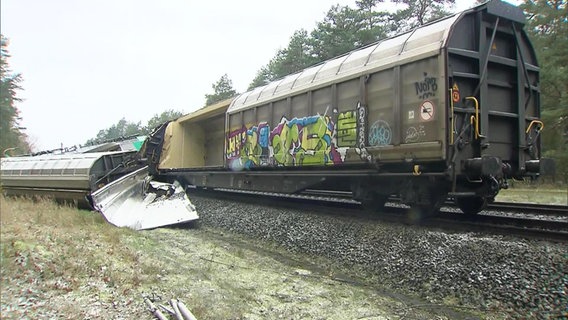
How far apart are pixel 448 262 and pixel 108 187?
874cm

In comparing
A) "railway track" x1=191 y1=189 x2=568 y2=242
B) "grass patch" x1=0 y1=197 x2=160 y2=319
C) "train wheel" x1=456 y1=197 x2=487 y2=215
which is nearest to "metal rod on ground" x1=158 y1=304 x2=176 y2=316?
"grass patch" x1=0 y1=197 x2=160 y2=319

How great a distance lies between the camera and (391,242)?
584cm

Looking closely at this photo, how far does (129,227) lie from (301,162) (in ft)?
13.3

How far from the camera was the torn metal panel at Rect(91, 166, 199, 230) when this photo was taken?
29.5 ft

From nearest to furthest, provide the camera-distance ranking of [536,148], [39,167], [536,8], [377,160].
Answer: [377,160] < [536,148] < [39,167] < [536,8]

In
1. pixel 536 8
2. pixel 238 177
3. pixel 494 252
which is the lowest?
pixel 494 252

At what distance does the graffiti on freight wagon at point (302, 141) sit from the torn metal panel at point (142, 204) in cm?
213

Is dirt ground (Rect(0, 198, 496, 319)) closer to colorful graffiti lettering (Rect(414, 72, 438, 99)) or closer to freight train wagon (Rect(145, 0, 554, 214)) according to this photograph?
freight train wagon (Rect(145, 0, 554, 214))

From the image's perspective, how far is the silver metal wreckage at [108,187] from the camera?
9.23 meters

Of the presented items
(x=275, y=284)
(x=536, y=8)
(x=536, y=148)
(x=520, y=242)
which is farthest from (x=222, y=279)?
(x=536, y=8)

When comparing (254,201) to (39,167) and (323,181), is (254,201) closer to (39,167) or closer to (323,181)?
(323,181)

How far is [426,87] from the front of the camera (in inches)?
238

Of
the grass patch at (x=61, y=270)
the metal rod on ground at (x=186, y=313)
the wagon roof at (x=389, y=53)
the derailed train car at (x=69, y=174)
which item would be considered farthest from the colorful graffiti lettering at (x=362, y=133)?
the derailed train car at (x=69, y=174)

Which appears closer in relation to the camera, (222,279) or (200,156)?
(222,279)
